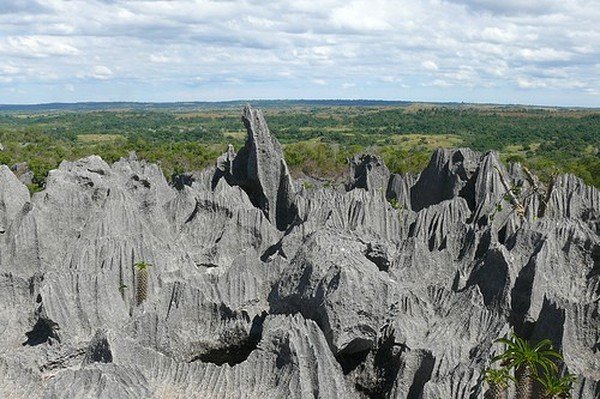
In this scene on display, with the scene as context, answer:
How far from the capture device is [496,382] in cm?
1012

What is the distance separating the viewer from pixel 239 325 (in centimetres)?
1314

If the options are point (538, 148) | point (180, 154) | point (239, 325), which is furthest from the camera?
point (538, 148)

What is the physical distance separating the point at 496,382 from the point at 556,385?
99 centimetres

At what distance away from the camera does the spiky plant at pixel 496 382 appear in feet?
33.1

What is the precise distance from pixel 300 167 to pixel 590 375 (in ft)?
164

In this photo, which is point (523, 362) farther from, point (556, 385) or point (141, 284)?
point (141, 284)

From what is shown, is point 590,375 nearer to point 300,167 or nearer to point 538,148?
point 300,167

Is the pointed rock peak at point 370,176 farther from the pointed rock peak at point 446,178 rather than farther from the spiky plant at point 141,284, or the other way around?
the spiky plant at point 141,284

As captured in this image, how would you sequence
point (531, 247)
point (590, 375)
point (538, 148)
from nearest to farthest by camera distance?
1. point (590, 375)
2. point (531, 247)
3. point (538, 148)

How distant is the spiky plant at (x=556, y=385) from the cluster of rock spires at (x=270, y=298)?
397mm

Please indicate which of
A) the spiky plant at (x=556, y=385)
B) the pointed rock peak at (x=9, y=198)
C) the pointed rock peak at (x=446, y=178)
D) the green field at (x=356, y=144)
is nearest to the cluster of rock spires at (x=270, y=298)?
the pointed rock peak at (x=9, y=198)

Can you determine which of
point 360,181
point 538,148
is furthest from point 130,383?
point 538,148

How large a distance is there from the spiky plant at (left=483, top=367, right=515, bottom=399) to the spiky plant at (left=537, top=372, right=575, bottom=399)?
56 centimetres

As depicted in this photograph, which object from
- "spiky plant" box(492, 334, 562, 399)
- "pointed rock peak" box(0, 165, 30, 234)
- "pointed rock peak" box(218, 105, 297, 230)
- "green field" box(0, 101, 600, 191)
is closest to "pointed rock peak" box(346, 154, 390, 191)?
"pointed rock peak" box(218, 105, 297, 230)
